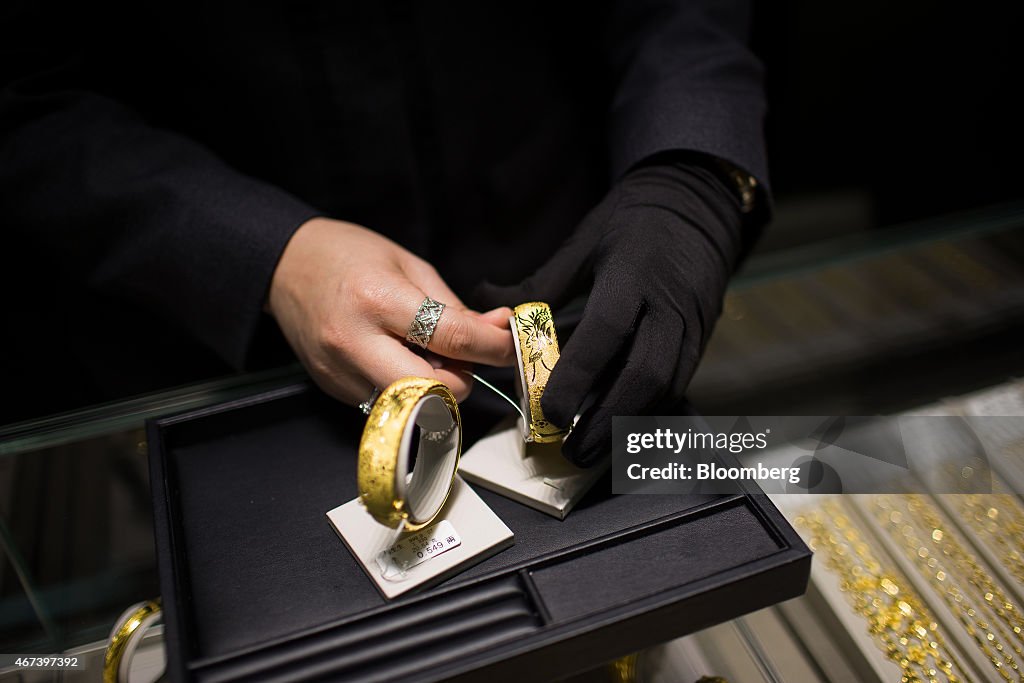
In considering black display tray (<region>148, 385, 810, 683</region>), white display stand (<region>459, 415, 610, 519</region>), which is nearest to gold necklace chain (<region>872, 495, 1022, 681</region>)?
black display tray (<region>148, 385, 810, 683</region>)

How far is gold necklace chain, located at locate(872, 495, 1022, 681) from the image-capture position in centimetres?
60

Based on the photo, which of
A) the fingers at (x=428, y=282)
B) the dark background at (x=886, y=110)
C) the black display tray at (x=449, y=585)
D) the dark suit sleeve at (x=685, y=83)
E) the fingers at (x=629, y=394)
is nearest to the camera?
the black display tray at (x=449, y=585)

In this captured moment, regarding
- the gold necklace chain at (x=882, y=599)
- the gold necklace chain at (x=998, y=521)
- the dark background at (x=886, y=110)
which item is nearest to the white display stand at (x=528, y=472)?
the gold necklace chain at (x=882, y=599)

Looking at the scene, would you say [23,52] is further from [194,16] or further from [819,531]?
[819,531]

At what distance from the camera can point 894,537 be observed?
68 cm

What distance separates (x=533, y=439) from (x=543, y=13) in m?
0.63

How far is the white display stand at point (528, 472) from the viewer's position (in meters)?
0.58

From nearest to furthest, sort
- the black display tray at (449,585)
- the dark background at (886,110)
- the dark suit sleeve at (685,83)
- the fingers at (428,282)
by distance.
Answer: the black display tray at (449,585)
the fingers at (428,282)
the dark suit sleeve at (685,83)
the dark background at (886,110)

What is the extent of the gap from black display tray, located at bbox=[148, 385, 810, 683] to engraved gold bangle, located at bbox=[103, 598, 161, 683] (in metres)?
0.04

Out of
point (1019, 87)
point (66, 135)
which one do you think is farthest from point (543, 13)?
point (1019, 87)

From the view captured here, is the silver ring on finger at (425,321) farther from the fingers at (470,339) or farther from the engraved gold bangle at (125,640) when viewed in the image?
the engraved gold bangle at (125,640)

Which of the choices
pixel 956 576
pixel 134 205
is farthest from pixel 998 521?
pixel 134 205

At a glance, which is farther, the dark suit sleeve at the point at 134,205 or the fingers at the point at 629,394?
the dark suit sleeve at the point at 134,205

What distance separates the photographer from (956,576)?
649 mm
